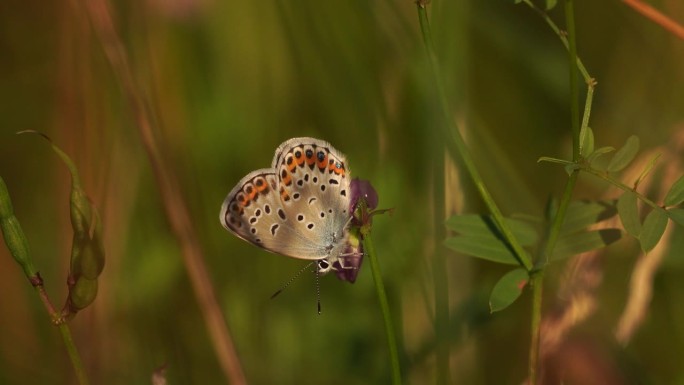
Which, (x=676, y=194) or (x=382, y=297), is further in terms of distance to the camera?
(x=676, y=194)

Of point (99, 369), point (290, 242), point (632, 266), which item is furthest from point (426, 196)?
point (99, 369)

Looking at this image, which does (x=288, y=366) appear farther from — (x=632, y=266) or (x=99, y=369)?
(x=632, y=266)

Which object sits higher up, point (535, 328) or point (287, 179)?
point (287, 179)

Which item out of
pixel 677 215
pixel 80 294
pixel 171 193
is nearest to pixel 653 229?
pixel 677 215

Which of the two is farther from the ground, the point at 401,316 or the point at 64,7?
the point at 64,7

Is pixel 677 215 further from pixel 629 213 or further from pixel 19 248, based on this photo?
pixel 19 248

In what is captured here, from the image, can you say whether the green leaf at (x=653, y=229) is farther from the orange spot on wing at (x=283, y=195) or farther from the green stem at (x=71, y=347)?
the green stem at (x=71, y=347)
